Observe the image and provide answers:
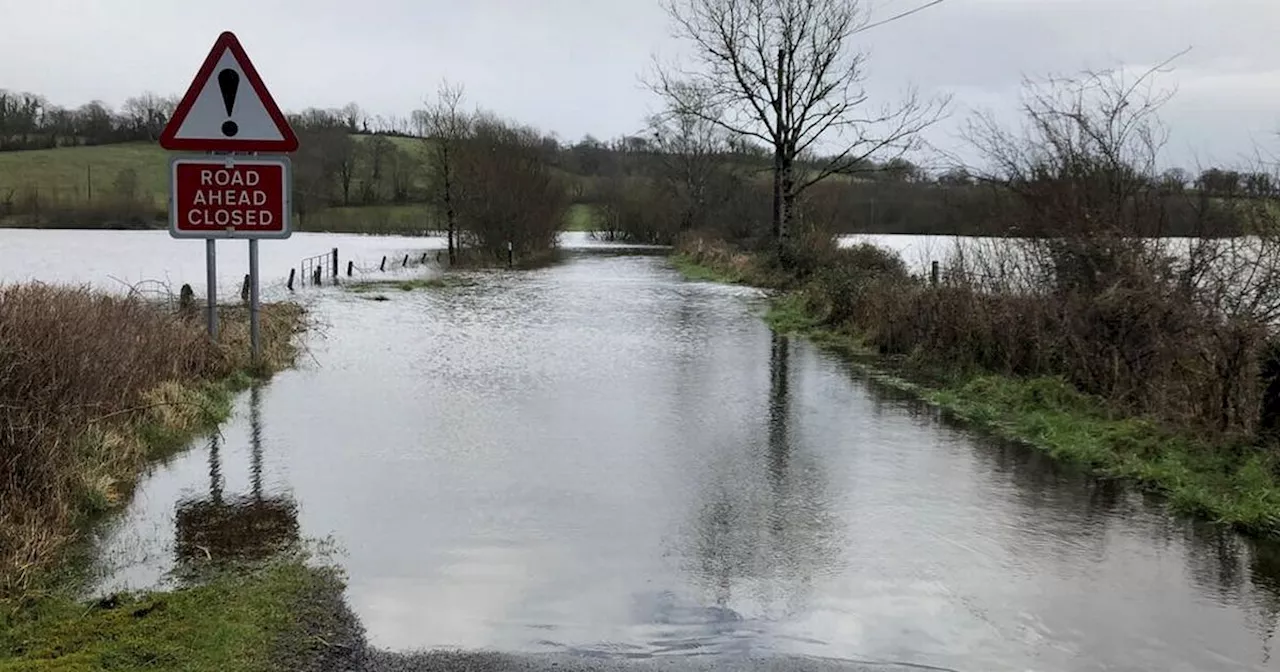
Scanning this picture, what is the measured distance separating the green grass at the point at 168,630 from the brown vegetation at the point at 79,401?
16.6 inches

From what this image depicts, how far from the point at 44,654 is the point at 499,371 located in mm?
8185

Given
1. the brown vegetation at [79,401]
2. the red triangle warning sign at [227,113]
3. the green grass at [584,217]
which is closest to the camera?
the brown vegetation at [79,401]

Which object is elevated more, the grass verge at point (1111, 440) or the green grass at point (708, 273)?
the green grass at point (708, 273)

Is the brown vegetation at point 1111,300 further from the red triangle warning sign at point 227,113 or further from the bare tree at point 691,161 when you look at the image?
the bare tree at point 691,161

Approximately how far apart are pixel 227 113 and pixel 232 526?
4923 millimetres

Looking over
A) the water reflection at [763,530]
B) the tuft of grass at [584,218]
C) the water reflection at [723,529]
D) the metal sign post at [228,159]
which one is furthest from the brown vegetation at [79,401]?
the tuft of grass at [584,218]

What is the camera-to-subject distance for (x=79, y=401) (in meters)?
6.13

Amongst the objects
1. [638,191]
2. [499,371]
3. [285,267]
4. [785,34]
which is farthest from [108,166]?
[499,371]

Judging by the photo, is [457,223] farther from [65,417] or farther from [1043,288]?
[65,417]

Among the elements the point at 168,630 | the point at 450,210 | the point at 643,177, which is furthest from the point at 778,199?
the point at 643,177

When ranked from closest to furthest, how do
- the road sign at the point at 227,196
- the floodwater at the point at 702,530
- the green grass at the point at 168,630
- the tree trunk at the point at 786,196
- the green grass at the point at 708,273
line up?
1. the green grass at the point at 168,630
2. the floodwater at the point at 702,530
3. the road sign at the point at 227,196
4. the green grass at the point at 708,273
5. the tree trunk at the point at 786,196

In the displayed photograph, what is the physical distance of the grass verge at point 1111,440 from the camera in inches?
249

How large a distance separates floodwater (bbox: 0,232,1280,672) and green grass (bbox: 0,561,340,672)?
35 cm

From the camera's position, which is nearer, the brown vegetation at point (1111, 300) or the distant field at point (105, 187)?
the brown vegetation at point (1111, 300)
